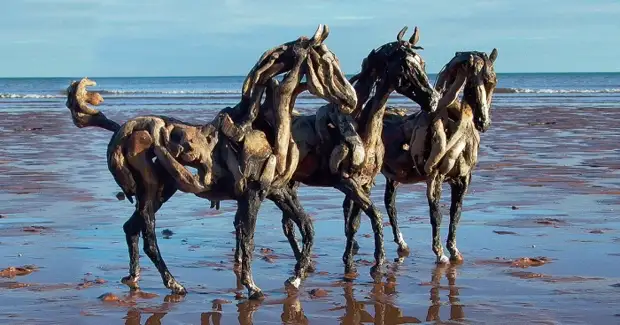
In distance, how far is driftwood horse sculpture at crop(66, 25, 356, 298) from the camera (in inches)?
302

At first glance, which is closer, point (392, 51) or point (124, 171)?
point (124, 171)

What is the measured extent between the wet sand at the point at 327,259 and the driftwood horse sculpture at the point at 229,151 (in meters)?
0.63

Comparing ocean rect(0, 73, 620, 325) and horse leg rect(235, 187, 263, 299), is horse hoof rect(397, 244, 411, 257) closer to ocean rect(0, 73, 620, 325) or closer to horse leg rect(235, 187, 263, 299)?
ocean rect(0, 73, 620, 325)

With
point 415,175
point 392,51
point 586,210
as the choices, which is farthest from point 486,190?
point 392,51

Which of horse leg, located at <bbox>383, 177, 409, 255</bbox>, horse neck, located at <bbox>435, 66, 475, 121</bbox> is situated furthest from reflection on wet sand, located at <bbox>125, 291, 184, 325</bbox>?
horse neck, located at <bbox>435, 66, 475, 121</bbox>

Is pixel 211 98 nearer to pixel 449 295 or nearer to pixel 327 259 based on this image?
pixel 327 259

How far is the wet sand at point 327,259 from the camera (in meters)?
7.46

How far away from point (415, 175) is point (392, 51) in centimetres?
161

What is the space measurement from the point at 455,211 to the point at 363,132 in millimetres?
1798

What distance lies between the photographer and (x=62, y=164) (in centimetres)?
1891

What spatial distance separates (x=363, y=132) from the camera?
8.73m

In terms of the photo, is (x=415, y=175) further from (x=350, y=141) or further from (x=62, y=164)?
(x=62, y=164)

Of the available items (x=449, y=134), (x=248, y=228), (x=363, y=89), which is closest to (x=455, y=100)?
(x=449, y=134)

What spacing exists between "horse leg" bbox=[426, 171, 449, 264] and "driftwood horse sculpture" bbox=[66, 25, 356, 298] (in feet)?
6.84
